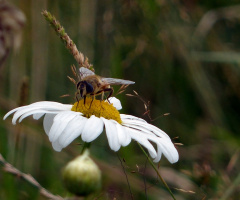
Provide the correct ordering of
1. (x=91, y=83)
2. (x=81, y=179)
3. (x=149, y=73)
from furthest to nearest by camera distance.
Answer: (x=149, y=73), (x=91, y=83), (x=81, y=179)

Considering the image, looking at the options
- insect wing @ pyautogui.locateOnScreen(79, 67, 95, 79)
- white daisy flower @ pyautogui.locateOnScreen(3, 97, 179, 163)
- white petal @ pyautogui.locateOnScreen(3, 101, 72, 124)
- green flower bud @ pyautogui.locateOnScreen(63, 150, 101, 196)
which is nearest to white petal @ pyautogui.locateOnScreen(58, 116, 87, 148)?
white daisy flower @ pyautogui.locateOnScreen(3, 97, 179, 163)

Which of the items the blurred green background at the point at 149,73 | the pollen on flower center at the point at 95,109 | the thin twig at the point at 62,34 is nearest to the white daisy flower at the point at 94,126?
the pollen on flower center at the point at 95,109

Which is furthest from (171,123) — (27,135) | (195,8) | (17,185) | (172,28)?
(17,185)

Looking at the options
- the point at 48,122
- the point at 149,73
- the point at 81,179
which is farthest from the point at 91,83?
the point at 149,73

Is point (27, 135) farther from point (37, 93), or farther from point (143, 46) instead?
point (143, 46)

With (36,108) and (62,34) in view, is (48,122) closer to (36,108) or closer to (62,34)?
(36,108)

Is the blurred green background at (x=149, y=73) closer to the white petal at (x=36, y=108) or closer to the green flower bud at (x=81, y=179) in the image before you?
the white petal at (x=36, y=108)
